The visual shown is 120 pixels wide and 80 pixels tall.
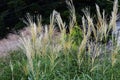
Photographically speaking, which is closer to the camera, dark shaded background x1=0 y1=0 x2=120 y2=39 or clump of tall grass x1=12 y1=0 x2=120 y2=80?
clump of tall grass x1=12 y1=0 x2=120 y2=80

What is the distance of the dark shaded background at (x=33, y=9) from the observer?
6891 millimetres

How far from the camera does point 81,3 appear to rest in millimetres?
7008

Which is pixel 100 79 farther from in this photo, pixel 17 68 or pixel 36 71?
pixel 17 68

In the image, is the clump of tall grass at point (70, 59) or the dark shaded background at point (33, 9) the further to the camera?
the dark shaded background at point (33, 9)

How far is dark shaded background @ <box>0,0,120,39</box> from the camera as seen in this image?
22.6 ft

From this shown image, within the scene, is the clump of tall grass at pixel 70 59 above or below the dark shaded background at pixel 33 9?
below

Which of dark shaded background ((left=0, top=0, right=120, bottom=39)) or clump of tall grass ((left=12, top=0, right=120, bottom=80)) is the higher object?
dark shaded background ((left=0, top=0, right=120, bottom=39))

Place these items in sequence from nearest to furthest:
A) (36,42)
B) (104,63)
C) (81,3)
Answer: (36,42), (104,63), (81,3)

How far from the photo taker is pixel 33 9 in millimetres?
7035

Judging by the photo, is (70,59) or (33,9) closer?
(70,59)

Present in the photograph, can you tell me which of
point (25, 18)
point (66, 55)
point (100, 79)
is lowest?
point (100, 79)

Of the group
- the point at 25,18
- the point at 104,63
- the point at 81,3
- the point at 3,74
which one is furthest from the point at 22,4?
the point at 104,63

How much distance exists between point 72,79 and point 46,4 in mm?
2572

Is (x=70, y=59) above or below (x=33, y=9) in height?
below
